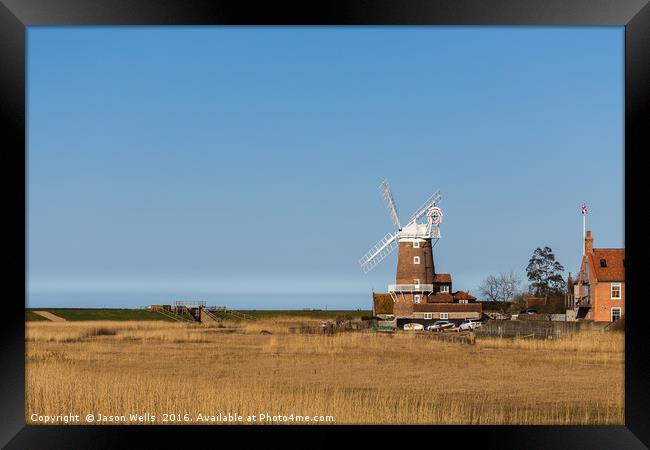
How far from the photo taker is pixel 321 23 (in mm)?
4316

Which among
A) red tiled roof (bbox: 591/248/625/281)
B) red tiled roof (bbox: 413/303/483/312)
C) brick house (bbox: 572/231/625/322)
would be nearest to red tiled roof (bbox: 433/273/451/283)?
red tiled roof (bbox: 413/303/483/312)

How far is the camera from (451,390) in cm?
973

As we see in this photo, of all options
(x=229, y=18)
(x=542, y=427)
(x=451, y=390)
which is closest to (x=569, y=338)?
(x=451, y=390)

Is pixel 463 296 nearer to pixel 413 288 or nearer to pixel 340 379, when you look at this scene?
pixel 413 288

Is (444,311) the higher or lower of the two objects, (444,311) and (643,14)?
the lower

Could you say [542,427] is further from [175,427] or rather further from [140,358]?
[140,358]

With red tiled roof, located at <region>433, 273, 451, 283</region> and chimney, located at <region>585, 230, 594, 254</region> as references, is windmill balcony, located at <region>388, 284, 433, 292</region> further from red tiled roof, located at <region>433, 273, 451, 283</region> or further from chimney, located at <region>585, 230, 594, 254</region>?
chimney, located at <region>585, 230, 594, 254</region>

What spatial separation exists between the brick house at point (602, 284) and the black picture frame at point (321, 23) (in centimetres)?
2525

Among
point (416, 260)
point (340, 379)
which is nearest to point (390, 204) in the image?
point (416, 260)

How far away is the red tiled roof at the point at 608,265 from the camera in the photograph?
1105 inches

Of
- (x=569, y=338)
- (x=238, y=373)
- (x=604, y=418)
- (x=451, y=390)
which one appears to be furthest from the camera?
(x=569, y=338)

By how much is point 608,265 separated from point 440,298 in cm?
768

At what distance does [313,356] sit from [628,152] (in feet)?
37.6

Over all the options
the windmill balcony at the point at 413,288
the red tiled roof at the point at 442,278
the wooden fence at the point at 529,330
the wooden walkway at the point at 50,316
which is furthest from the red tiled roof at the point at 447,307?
the wooden walkway at the point at 50,316
